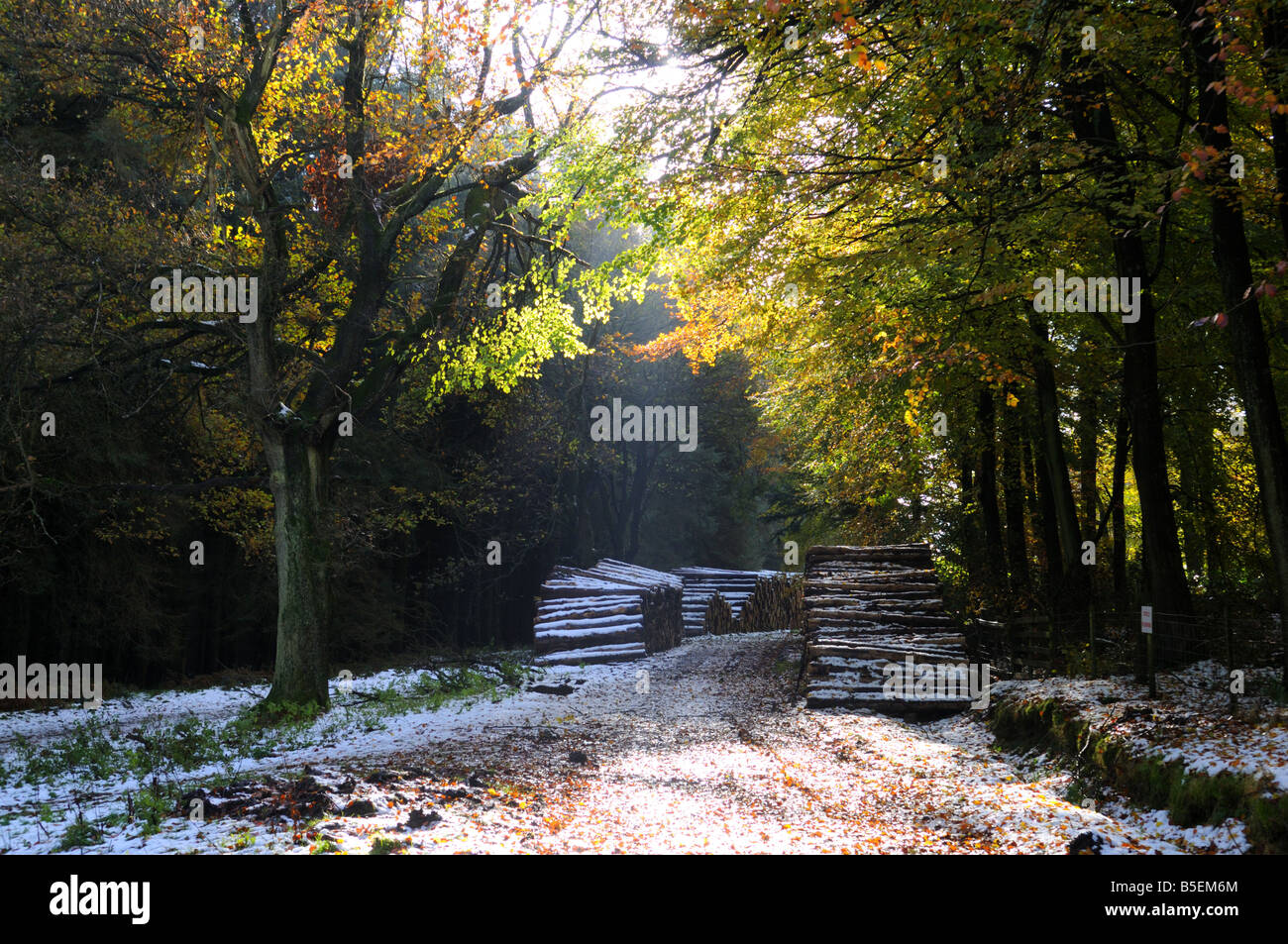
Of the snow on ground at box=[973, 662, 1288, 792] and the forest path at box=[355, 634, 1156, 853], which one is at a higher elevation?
the snow on ground at box=[973, 662, 1288, 792]

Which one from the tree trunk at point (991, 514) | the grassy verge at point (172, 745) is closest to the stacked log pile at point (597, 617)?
the grassy verge at point (172, 745)

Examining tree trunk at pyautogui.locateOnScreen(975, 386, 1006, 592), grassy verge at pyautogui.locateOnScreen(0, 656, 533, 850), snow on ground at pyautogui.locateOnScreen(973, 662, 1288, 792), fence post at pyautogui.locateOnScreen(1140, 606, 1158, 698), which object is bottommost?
grassy verge at pyautogui.locateOnScreen(0, 656, 533, 850)

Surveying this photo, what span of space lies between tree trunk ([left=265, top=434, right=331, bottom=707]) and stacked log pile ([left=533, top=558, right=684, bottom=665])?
252 inches

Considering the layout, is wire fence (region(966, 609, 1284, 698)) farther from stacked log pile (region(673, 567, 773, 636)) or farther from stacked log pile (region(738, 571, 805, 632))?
stacked log pile (region(738, 571, 805, 632))

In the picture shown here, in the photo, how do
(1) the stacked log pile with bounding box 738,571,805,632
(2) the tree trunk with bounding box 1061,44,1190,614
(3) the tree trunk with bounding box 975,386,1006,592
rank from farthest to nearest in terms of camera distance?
(1) the stacked log pile with bounding box 738,571,805,632 < (3) the tree trunk with bounding box 975,386,1006,592 < (2) the tree trunk with bounding box 1061,44,1190,614

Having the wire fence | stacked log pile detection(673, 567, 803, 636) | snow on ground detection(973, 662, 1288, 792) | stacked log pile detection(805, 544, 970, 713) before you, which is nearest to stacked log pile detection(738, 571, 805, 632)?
stacked log pile detection(673, 567, 803, 636)

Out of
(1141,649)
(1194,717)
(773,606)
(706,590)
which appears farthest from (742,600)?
(1194,717)

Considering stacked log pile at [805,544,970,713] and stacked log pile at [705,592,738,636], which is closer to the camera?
stacked log pile at [805,544,970,713]

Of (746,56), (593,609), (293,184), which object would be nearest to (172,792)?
(746,56)

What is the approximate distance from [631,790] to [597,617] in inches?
473

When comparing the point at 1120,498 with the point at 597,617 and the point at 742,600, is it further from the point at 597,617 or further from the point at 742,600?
the point at 742,600

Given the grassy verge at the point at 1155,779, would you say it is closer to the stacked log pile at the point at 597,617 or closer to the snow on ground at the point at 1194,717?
the snow on ground at the point at 1194,717

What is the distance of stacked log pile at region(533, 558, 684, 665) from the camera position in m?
18.3

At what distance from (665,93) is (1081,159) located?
16.5 feet
